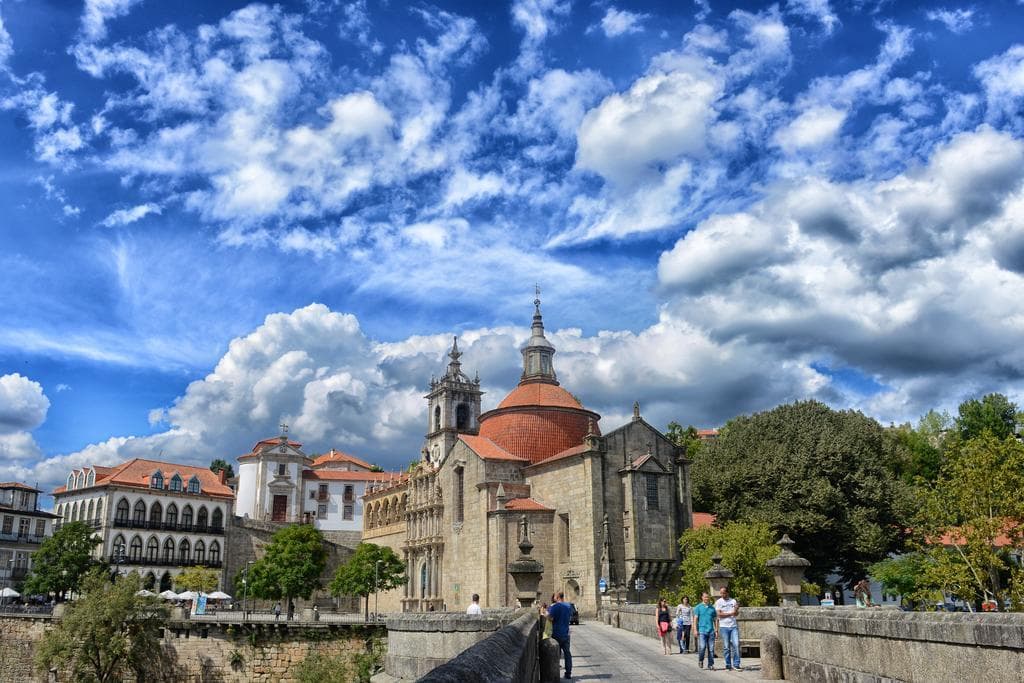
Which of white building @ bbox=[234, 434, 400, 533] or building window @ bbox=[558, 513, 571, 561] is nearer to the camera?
building window @ bbox=[558, 513, 571, 561]

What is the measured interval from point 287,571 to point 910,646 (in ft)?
182

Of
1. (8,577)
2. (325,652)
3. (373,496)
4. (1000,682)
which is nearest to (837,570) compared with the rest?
(325,652)

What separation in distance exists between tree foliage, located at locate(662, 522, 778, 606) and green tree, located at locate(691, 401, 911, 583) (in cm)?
521

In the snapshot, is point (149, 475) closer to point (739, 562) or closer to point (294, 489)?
point (294, 489)

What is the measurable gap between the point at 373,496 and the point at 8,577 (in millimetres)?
28541

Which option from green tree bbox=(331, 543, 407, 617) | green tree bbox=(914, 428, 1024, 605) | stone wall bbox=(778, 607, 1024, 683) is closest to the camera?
stone wall bbox=(778, 607, 1024, 683)

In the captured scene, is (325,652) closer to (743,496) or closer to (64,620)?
(64,620)

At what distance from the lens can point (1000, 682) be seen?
20.1 ft

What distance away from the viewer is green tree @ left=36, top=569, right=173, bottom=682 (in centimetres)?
3662

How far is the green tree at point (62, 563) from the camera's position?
53.6 meters

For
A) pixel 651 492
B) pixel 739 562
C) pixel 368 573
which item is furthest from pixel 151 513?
pixel 739 562

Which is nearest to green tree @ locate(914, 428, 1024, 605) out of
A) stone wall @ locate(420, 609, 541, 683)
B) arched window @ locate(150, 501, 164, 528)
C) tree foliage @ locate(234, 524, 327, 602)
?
stone wall @ locate(420, 609, 541, 683)

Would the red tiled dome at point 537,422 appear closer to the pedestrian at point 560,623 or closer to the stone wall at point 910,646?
the pedestrian at point 560,623

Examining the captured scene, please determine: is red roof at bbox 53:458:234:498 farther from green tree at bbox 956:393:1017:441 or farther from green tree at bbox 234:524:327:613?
green tree at bbox 956:393:1017:441
